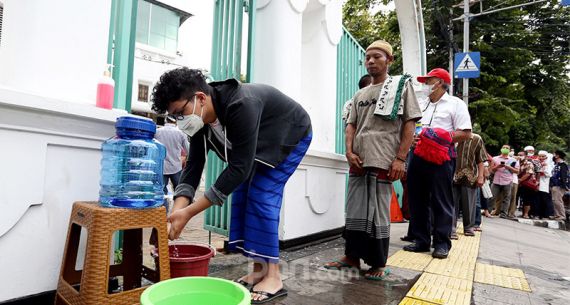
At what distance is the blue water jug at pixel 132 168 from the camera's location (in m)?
1.99

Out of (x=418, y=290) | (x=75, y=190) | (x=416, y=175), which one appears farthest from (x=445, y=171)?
(x=75, y=190)

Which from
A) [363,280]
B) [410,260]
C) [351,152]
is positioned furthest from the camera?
[410,260]

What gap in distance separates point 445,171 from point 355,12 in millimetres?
15094

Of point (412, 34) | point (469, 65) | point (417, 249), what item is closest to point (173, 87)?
point (417, 249)

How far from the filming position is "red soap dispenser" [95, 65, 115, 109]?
2.08m

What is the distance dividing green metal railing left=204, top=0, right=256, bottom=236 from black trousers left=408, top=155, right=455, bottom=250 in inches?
78.1

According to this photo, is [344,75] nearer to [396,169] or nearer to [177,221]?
[396,169]

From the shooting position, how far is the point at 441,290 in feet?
8.36

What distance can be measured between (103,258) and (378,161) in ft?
6.53

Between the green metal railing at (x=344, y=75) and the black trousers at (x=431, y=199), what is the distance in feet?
4.46

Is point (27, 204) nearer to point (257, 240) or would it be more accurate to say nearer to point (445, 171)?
point (257, 240)

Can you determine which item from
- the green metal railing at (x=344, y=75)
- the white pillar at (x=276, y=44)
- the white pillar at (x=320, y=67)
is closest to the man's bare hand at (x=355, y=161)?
the white pillar at (x=276, y=44)

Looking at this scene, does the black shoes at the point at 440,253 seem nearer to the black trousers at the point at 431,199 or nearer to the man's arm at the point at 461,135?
the black trousers at the point at 431,199

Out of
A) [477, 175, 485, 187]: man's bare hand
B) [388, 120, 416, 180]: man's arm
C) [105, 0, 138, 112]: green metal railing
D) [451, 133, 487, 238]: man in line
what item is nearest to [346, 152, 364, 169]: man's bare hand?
[388, 120, 416, 180]: man's arm
